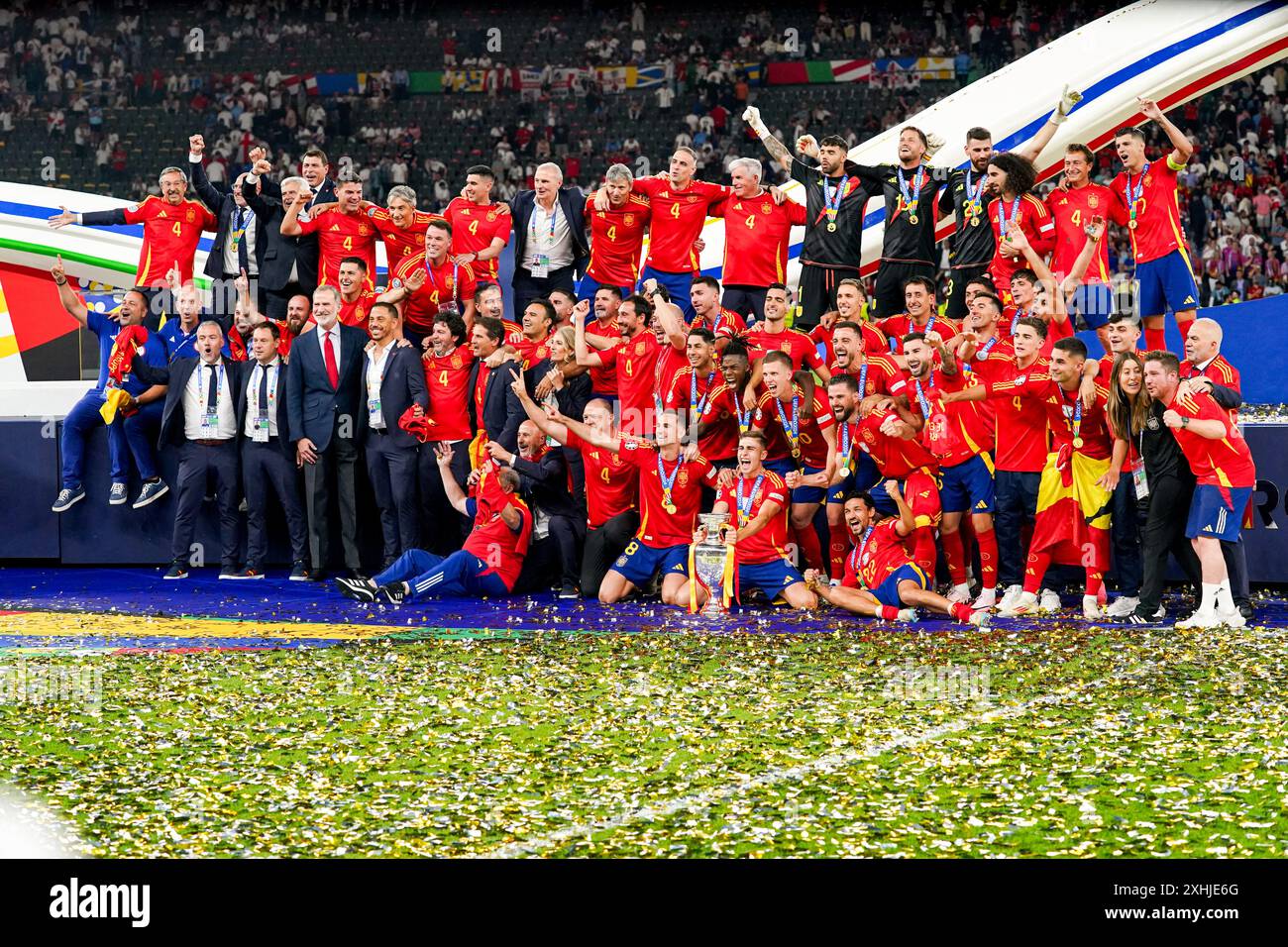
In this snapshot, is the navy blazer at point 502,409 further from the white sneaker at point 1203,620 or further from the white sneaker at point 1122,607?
the white sneaker at point 1203,620

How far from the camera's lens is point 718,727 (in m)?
6.01

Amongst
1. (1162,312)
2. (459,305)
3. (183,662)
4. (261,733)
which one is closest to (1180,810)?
(261,733)

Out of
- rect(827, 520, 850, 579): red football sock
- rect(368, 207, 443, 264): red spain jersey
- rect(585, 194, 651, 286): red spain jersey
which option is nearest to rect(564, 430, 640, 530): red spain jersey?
rect(827, 520, 850, 579): red football sock

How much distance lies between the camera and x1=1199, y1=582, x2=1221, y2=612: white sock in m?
8.12

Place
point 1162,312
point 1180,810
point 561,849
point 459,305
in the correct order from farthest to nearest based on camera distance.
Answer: point 459,305 < point 1162,312 < point 1180,810 < point 561,849

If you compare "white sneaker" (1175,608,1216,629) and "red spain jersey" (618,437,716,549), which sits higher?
"red spain jersey" (618,437,716,549)

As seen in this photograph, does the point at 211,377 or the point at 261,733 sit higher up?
the point at 211,377

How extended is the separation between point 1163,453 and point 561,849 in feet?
16.6

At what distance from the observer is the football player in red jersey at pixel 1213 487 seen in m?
8.11

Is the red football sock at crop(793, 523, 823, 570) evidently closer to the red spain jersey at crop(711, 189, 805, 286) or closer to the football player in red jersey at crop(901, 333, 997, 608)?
the football player in red jersey at crop(901, 333, 997, 608)

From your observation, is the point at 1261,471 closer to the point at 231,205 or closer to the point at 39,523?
the point at 231,205

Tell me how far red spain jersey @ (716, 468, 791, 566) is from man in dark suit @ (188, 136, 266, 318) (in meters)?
4.54

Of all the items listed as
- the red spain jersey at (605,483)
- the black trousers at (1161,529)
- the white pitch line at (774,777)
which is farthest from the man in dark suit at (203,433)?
the white pitch line at (774,777)

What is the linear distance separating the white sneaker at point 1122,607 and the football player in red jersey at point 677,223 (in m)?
3.61
